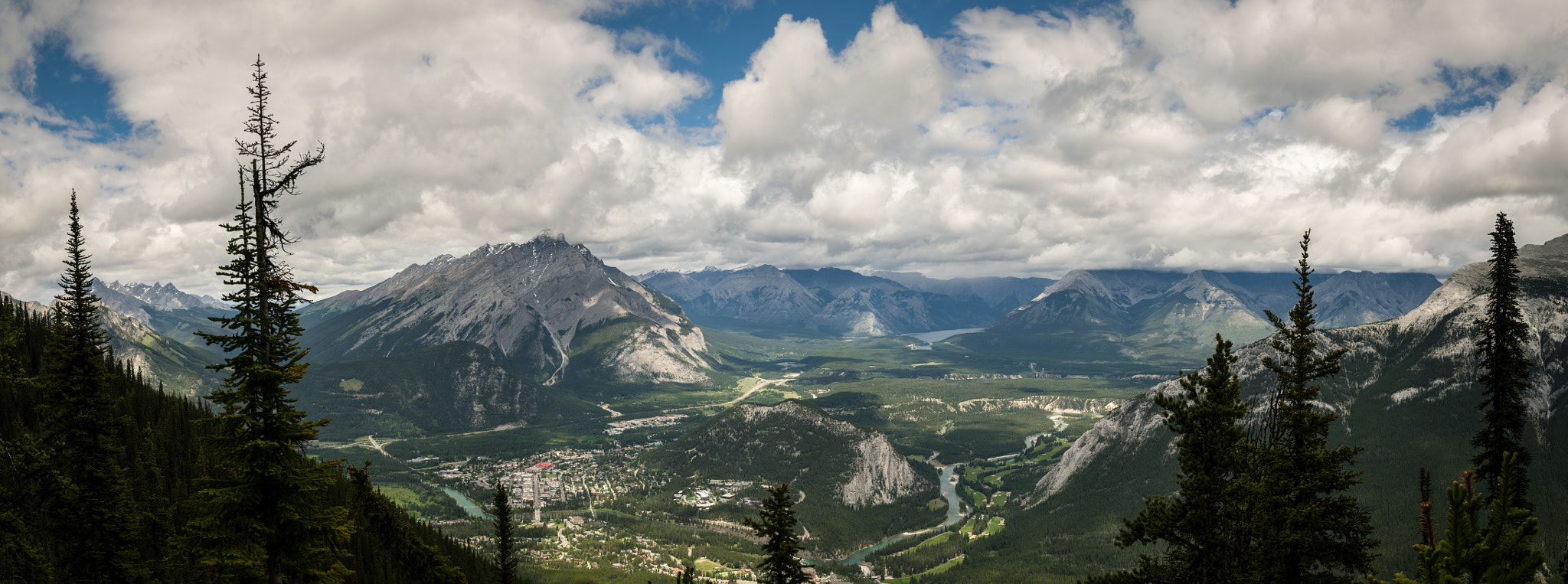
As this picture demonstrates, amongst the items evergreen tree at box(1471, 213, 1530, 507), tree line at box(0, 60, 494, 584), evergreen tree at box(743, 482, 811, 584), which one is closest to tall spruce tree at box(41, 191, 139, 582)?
tree line at box(0, 60, 494, 584)

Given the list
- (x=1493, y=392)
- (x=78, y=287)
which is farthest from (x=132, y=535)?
(x=1493, y=392)

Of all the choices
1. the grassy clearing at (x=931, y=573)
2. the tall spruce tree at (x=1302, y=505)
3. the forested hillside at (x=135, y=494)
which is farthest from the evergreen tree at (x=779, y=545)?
the grassy clearing at (x=931, y=573)

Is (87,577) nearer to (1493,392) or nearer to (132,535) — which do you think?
(132,535)

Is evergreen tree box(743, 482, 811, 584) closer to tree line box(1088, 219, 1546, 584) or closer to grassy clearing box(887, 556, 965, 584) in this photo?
tree line box(1088, 219, 1546, 584)

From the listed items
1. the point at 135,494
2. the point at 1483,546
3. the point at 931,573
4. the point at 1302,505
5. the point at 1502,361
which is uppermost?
the point at 1502,361

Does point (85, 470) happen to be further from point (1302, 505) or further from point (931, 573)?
point (931, 573)

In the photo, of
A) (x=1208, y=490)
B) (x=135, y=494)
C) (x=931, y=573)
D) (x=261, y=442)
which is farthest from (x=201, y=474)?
(x=931, y=573)
